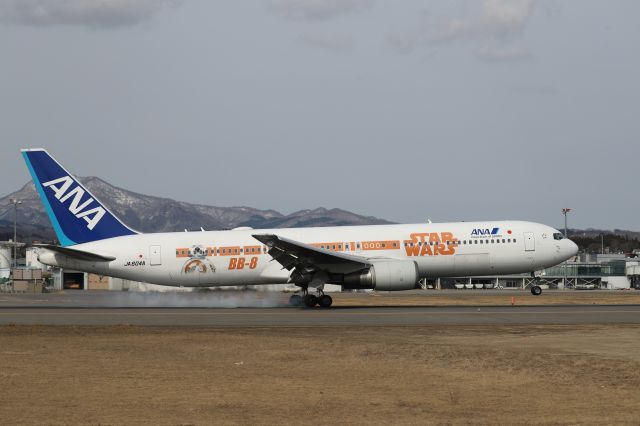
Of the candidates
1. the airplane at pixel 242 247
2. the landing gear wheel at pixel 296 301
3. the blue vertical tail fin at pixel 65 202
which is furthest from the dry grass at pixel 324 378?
the blue vertical tail fin at pixel 65 202

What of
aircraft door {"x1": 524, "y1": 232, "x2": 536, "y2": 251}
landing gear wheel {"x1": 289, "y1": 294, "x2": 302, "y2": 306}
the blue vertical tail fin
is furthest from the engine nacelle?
the blue vertical tail fin

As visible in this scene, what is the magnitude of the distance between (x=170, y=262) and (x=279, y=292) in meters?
10.3

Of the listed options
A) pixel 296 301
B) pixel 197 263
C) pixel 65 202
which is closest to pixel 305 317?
pixel 296 301

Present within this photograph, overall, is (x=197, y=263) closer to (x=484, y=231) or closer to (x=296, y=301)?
(x=296, y=301)

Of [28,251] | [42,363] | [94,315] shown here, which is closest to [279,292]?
[94,315]

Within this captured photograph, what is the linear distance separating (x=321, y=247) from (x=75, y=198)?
1297 cm

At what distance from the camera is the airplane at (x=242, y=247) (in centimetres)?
4197

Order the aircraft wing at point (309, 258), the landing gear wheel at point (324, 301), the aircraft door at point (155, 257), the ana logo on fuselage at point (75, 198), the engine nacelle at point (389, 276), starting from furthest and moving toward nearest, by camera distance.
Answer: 1. the aircraft door at point (155, 257)
2. the ana logo on fuselage at point (75, 198)
3. the landing gear wheel at point (324, 301)
4. the engine nacelle at point (389, 276)
5. the aircraft wing at point (309, 258)

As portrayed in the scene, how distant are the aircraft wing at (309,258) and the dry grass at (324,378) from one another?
501 inches

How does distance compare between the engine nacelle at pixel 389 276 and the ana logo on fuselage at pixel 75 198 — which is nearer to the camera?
the engine nacelle at pixel 389 276

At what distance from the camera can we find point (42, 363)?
19719 millimetres

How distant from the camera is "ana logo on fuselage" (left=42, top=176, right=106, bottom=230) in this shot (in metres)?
42.7

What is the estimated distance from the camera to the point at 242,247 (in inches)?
1679

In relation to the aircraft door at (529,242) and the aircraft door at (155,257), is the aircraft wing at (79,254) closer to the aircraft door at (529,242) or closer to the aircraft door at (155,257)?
the aircraft door at (155,257)
